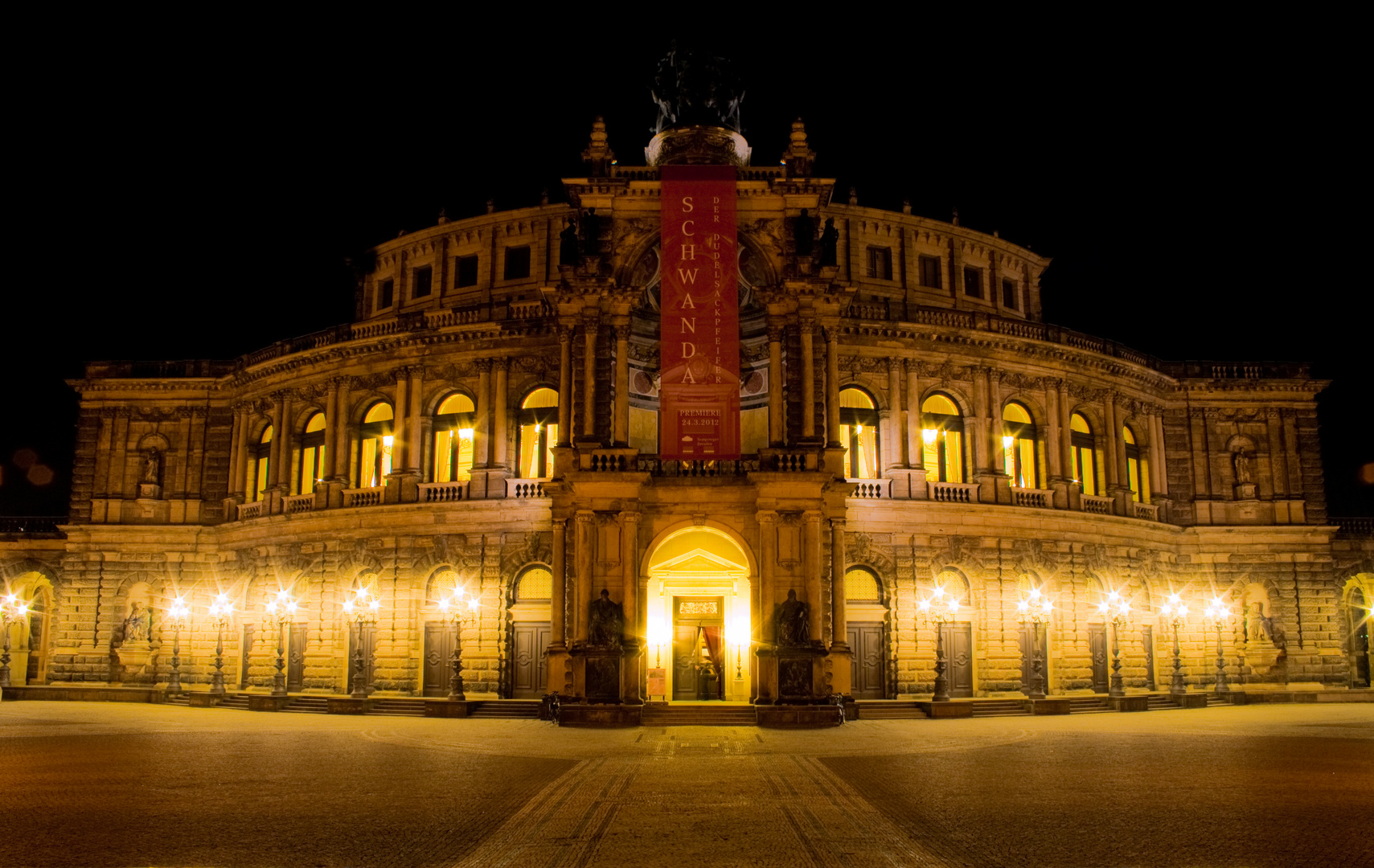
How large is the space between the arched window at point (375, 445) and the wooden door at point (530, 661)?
9.08 metres

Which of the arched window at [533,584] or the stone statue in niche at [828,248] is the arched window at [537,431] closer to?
the arched window at [533,584]

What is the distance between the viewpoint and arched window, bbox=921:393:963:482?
41594mm

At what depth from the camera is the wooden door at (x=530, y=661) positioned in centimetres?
3841

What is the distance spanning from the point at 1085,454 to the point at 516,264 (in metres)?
24.9

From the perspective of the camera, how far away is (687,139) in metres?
38.1

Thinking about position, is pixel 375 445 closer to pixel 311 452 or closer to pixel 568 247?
pixel 311 452

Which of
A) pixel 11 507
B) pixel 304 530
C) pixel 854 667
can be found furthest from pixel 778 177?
pixel 11 507

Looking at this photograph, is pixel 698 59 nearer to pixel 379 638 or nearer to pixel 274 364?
pixel 274 364

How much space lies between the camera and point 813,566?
32.2m

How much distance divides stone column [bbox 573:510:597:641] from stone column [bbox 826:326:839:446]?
8022 mm

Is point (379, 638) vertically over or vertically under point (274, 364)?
under

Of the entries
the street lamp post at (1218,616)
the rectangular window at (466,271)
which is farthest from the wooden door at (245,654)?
the street lamp post at (1218,616)

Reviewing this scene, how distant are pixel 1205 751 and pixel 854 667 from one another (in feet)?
54.8

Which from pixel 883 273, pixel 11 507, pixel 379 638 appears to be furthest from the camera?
pixel 11 507
